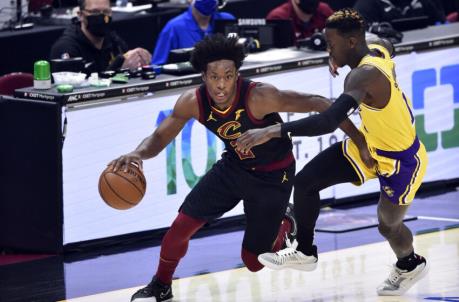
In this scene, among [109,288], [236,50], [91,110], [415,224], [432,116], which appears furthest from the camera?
[432,116]

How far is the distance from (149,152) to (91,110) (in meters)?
1.88

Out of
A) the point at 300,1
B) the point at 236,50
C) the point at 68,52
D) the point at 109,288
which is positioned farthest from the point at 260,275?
the point at 300,1

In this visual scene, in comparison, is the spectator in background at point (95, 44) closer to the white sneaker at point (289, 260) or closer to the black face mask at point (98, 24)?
the black face mask at point (98, 24)

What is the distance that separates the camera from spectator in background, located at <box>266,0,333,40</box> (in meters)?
12.6

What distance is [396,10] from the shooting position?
44.2 ft

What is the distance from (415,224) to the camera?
10.8m

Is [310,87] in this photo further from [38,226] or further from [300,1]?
[38,226]

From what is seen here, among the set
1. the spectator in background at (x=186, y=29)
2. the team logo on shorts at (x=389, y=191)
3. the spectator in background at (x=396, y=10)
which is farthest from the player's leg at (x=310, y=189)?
the spectator in background at (x=396, y=10)

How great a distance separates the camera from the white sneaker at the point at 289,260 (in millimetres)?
8508

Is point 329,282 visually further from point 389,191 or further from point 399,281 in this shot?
point 389,191

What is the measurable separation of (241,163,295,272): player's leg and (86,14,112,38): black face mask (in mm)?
3425

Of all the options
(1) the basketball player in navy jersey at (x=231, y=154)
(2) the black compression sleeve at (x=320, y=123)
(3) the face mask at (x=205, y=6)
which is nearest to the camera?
(2) the black compression sleeve at (x=320, y=123)

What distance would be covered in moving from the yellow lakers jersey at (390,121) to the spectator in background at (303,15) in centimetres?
414

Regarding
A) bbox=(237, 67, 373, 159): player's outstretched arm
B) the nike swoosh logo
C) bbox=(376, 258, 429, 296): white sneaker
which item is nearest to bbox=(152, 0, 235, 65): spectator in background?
the nike swoosh logo
